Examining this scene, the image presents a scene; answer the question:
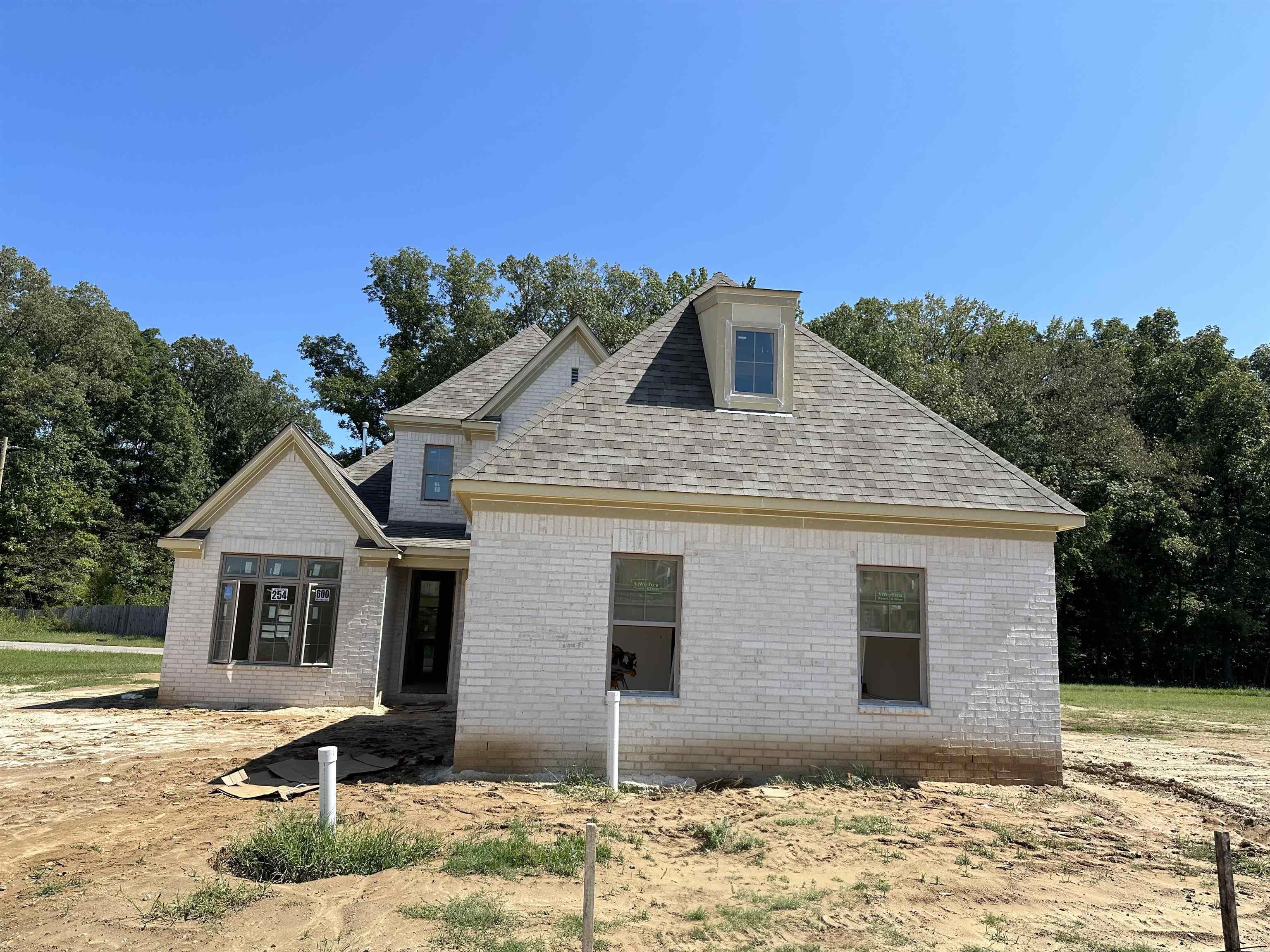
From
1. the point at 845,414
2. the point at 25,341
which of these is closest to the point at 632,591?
the point at 845,414

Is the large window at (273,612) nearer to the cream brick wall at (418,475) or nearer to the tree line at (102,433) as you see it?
the cream brick wall at (418,475)

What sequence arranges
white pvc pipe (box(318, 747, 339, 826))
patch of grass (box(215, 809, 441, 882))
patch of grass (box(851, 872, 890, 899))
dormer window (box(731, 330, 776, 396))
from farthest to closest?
1. dormer window (box(731, 330, 776, 396))
2. white pvc pipe (box(318, 747, 339, 826))
3. patch of grass (box(215, 809, 441, 882))
4. patch of grass (box(851, 872, 890, 899))

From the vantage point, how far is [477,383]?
833 inches

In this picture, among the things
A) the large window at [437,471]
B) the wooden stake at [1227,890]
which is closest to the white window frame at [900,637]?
the wooden stake at [1227,890]

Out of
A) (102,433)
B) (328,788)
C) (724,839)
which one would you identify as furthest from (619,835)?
(102,433)

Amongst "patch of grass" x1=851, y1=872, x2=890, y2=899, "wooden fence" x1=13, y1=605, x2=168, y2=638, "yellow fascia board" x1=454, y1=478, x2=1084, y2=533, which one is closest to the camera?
"patch of grass" x1=851, y1=872, x2=890, y2=899

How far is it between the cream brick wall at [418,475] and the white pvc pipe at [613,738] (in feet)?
34.2

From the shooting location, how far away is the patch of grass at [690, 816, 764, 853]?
7262 mm

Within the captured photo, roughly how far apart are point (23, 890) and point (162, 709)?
33.7 ft

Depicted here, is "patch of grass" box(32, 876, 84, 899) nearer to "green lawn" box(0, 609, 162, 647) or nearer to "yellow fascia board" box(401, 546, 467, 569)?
"yellow fascia board" box(401, 546, 467, 569)

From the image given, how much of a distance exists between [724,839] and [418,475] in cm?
1389

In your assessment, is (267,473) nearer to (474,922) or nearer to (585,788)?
(585,788)

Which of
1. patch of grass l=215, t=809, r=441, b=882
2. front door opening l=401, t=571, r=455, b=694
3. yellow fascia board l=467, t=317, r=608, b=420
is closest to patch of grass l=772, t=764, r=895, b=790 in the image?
patch of grass l=215, t=809, r=441, b=882

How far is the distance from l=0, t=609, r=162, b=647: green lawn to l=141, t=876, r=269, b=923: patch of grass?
1324 inches
